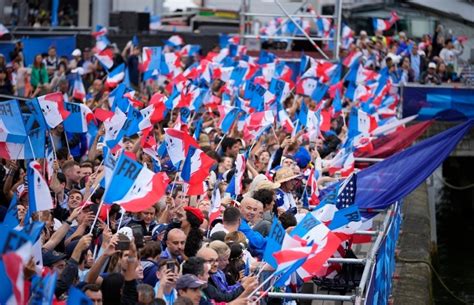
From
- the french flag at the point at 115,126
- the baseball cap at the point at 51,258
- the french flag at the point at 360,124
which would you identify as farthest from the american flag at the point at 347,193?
the french flag at the point at 360,124

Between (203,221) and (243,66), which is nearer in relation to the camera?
(203,221)

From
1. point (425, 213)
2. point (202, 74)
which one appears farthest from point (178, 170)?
point (202, 74)

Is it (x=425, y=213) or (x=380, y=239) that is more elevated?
(x=380, y=239)

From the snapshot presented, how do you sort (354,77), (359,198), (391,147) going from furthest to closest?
(354,77)
(391,147)
(359,198)

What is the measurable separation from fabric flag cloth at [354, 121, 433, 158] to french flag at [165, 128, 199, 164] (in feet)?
23.5

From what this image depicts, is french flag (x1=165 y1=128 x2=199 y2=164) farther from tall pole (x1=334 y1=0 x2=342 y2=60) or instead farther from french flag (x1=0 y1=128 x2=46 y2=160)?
tall pole (x1=334 y1=0 x2=342 y2=60)

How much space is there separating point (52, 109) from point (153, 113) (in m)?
2.02

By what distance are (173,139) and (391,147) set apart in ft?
26.1

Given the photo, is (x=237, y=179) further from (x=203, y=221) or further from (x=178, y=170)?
(x=203, y=221)

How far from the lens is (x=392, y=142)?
80.1 ft

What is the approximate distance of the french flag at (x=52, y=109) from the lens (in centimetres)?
1809

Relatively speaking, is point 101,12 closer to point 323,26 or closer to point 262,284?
point 323,26

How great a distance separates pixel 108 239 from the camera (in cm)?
1187

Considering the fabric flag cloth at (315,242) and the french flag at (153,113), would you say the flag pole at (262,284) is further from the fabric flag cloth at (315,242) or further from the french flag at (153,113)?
the french flag at (153,113)
